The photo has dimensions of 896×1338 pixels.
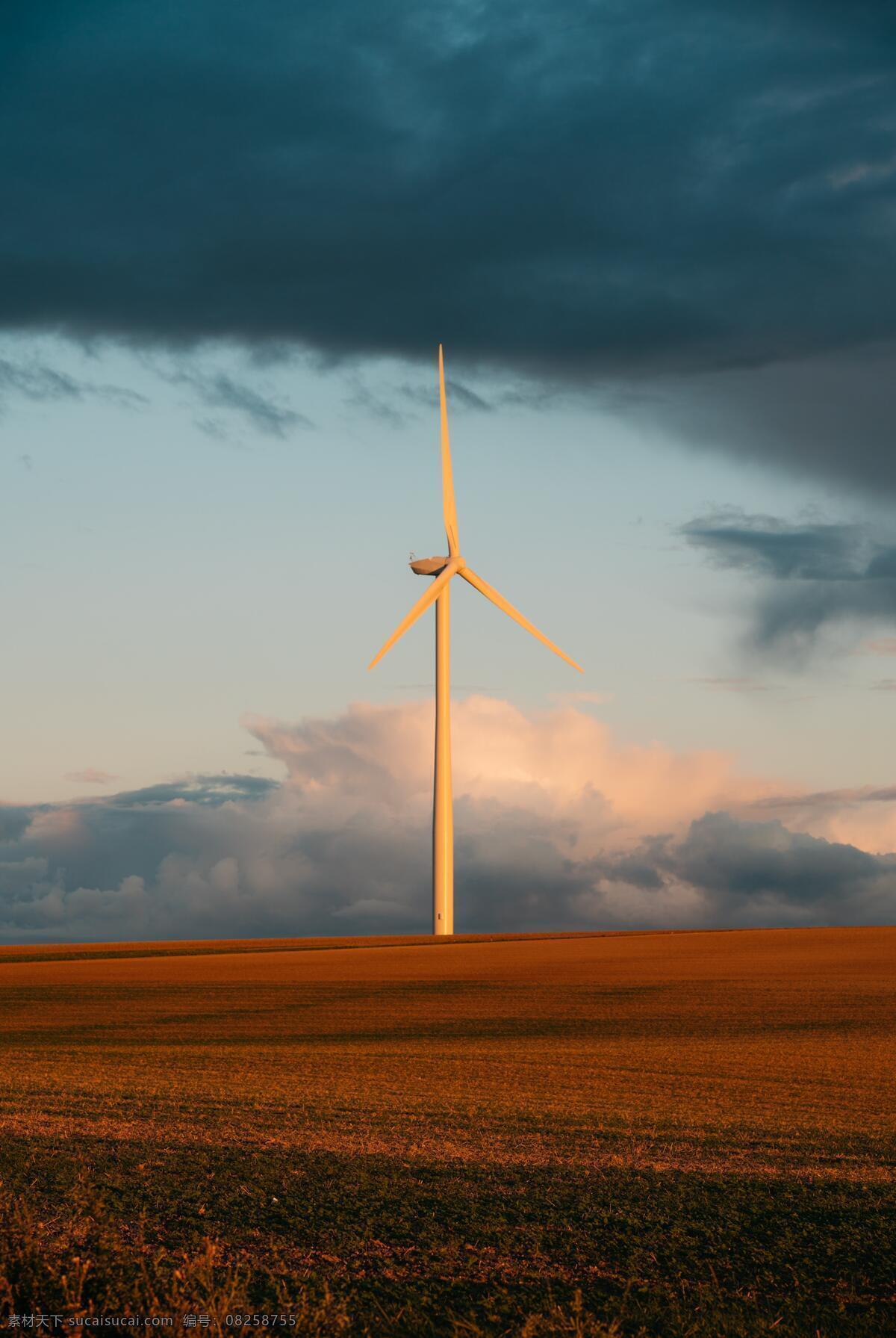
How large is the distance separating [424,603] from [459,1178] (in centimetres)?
7318

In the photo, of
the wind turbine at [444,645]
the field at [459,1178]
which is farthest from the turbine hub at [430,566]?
the field at [459,1178]

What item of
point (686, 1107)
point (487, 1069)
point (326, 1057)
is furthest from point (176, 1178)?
point (326, 1057)

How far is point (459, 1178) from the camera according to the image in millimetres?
15094

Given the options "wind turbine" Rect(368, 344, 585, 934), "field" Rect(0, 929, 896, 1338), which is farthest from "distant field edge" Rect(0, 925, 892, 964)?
"field" Rect(0, 929, 896, 1338)

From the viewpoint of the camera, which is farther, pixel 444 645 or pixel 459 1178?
pixel 444 645

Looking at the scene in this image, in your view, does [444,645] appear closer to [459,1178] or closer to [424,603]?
[424,603]

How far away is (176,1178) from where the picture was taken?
49.7 feet

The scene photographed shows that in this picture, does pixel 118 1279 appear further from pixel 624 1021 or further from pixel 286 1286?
pixel 624 1021

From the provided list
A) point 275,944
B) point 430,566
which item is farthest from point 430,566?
point 275,944

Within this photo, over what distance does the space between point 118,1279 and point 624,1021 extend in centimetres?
3280

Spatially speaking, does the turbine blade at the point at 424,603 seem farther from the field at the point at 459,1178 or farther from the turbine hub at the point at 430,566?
the field at the point at 459,1178

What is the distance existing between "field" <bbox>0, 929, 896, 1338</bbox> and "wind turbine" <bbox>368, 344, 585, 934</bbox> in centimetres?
4788

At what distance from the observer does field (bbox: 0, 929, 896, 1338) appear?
440 inches

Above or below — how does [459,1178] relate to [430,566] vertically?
below
